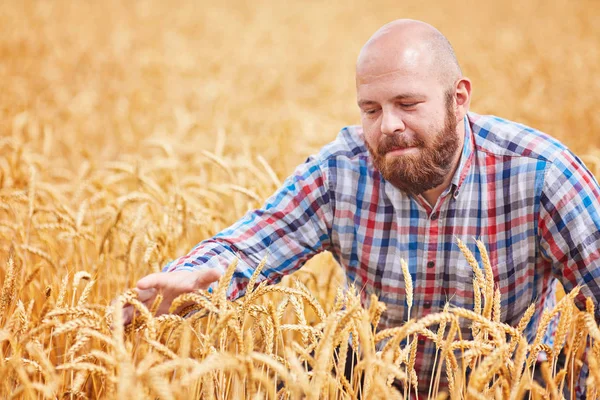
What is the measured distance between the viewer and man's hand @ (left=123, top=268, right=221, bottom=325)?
159 centimetres

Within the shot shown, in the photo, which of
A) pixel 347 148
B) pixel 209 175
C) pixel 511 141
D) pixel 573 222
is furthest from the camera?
pixel 209 175

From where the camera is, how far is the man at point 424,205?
1.85 m

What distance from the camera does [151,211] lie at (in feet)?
8.91

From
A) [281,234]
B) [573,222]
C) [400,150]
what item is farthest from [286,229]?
[573,222]

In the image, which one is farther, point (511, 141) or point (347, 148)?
point (347, 148)

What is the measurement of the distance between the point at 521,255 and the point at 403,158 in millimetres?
479

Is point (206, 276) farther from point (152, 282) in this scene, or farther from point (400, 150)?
point (400, 150)

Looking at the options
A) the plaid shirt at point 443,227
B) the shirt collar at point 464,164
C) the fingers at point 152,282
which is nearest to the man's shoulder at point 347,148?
→ the plaid shirt at point 443,227

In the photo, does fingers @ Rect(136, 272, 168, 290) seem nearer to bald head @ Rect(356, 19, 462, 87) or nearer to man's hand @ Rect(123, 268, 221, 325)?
man's hand @ Rect(123, 268, 221, 325)

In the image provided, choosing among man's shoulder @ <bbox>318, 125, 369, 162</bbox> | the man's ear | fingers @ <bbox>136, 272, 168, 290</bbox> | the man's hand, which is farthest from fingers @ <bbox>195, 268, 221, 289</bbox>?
the man's ear

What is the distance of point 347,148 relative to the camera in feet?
7.02

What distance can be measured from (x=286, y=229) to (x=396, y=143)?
0.46 meters

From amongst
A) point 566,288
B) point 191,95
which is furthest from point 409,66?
point 191,95

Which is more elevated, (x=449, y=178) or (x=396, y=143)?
(x=396, y=143)
